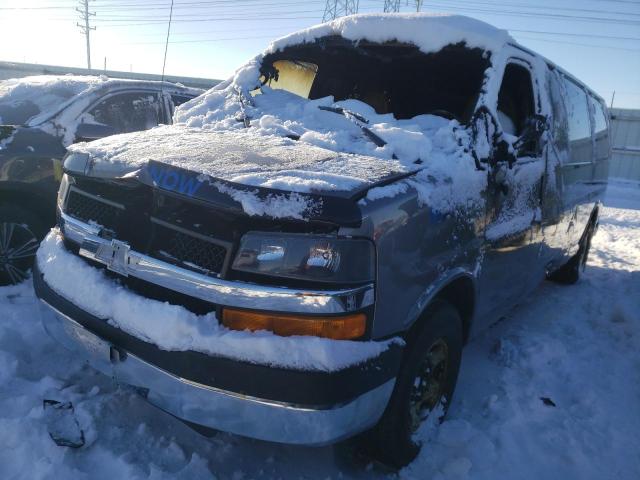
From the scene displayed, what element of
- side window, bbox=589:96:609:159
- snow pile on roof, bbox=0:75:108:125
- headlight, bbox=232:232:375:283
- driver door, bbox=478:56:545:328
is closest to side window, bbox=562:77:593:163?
side window, bbox=589:96:609:159

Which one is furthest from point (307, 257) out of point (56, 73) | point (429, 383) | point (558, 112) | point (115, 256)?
point (56, 73)

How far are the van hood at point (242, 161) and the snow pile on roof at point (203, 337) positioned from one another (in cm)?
47

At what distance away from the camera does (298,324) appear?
65.1 inches

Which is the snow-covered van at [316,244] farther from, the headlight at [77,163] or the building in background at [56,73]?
the building in background at [56,73]

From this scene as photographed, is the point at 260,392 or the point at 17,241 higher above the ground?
the point at 260,392

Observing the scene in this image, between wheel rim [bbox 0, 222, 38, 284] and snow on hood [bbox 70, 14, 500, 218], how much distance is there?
1.51 metres

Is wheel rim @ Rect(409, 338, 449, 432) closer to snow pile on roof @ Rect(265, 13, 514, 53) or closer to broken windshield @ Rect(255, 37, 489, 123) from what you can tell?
broken windshield @ Rect(255, 37, 489, 123)

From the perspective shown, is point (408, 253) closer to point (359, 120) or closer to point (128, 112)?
A: point (359, 120)

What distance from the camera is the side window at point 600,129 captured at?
5.03 metres

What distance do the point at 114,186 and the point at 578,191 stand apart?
3851mm

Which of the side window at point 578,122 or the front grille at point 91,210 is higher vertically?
the side window at point 578,122

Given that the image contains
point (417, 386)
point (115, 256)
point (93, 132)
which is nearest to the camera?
point (115, 256)

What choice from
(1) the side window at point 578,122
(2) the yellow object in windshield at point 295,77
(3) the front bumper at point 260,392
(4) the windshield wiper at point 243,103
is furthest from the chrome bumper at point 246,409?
(1) the side window at point 578,122

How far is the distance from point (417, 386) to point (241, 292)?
1054 mm
